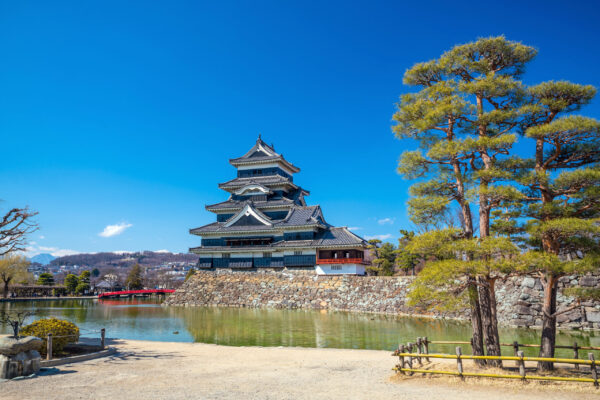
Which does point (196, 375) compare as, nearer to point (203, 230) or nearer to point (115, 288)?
point (203, 230)

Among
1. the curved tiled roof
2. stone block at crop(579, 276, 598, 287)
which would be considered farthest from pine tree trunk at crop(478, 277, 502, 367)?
the curved tiled roof

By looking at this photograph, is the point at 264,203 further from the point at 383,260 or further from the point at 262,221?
the point at 383,260

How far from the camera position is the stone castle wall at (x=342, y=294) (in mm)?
20500

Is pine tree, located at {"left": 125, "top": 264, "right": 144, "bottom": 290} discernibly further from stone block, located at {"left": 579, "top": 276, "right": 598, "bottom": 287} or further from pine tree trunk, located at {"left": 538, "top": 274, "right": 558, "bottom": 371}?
pine tree trunk, located at {"left": 538, "top": 274, "right": 558, "bottom": 371}

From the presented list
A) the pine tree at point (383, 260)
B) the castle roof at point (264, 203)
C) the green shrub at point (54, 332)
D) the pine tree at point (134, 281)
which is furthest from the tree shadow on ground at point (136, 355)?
the pine tree at point (134, 281)

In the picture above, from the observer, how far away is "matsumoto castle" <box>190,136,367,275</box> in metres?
33.1

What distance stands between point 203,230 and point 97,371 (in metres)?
28.8

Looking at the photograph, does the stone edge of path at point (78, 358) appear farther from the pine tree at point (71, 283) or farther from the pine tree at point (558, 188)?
the pine tree at point (71, 283)

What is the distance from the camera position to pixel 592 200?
368 inches

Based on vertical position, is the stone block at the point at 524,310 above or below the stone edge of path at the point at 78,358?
below

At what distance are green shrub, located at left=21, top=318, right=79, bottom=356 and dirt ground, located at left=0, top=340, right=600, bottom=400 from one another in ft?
4.10

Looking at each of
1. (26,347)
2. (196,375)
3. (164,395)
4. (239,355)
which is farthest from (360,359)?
(26,347)

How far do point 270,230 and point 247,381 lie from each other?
26896 millimetres

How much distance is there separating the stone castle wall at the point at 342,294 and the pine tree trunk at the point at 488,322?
31.0 feet
